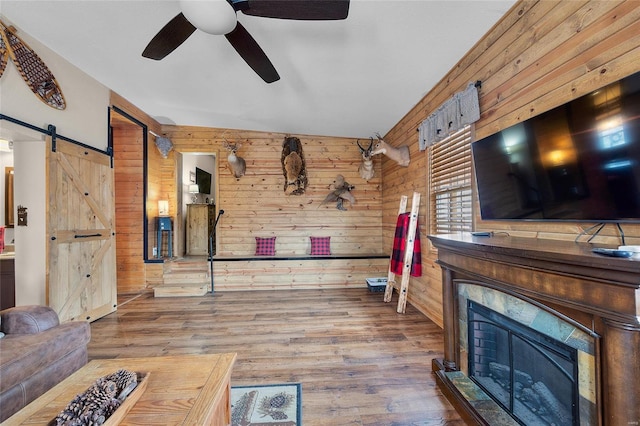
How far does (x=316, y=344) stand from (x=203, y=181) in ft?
18.0

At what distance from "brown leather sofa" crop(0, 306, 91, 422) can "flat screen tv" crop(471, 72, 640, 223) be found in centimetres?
310

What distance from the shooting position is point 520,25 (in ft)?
6.09

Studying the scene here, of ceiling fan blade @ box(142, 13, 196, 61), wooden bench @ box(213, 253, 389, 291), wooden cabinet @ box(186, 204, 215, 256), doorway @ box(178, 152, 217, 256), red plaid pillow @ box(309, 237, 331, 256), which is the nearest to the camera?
ceiling fan blade @ box(142, 13, 196, 61)

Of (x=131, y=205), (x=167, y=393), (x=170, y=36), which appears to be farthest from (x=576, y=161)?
(x=131, y=205)

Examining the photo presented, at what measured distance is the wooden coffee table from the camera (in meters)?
0.98

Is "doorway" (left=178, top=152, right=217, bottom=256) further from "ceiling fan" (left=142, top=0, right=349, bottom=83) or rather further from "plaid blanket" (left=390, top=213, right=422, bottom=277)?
"plaid blanket" (left=390, top=213, right=422, bottom=277)

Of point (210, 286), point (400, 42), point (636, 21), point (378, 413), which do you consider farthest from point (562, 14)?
point (210, 286)

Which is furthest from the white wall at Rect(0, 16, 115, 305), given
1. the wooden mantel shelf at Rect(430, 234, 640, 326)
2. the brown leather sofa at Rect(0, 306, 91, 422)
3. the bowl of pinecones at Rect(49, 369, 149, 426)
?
the wooden mantel shelf at Rect(430, 234, 640, 326)

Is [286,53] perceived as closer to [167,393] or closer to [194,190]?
[167,393]

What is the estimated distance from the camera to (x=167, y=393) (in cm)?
112

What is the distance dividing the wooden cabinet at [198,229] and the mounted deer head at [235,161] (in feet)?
3.93

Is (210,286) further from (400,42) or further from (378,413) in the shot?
(400,42)

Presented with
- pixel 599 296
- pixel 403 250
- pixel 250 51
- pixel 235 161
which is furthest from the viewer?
pixel 235 161

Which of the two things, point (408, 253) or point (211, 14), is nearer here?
point (211, 14)
